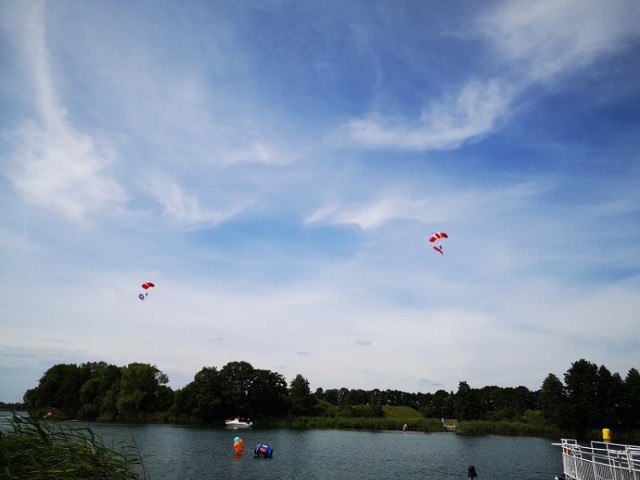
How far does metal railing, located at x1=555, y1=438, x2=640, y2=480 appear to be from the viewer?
1443 cm

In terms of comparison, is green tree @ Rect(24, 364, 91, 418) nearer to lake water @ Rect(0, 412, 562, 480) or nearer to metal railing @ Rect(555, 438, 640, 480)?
lake water @ Rect(0, 412, 562, 480)

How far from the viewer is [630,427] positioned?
66500 mm

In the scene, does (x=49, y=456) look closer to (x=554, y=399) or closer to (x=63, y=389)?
(x=554, y=399)

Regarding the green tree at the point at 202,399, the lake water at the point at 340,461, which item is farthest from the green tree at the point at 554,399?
the green tree at the point at 202,399

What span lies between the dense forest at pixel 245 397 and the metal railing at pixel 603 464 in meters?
52.6

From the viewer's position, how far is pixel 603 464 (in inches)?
627

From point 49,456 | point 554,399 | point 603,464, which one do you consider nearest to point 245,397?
point 554,399

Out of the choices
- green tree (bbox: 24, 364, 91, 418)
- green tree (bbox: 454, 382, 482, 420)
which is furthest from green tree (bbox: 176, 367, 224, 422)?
green tree (bbox: 454, 382, 482, 420)

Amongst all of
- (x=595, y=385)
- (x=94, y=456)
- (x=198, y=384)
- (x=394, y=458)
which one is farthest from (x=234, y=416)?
(x=94, y=456)

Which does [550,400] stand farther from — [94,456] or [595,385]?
[94,456]

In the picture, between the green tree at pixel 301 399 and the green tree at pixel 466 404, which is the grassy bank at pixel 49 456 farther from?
the green tree at pixel 466 404

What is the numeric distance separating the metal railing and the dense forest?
52.6m

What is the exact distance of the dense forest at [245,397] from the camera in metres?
66.0

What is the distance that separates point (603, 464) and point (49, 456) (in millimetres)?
17979
